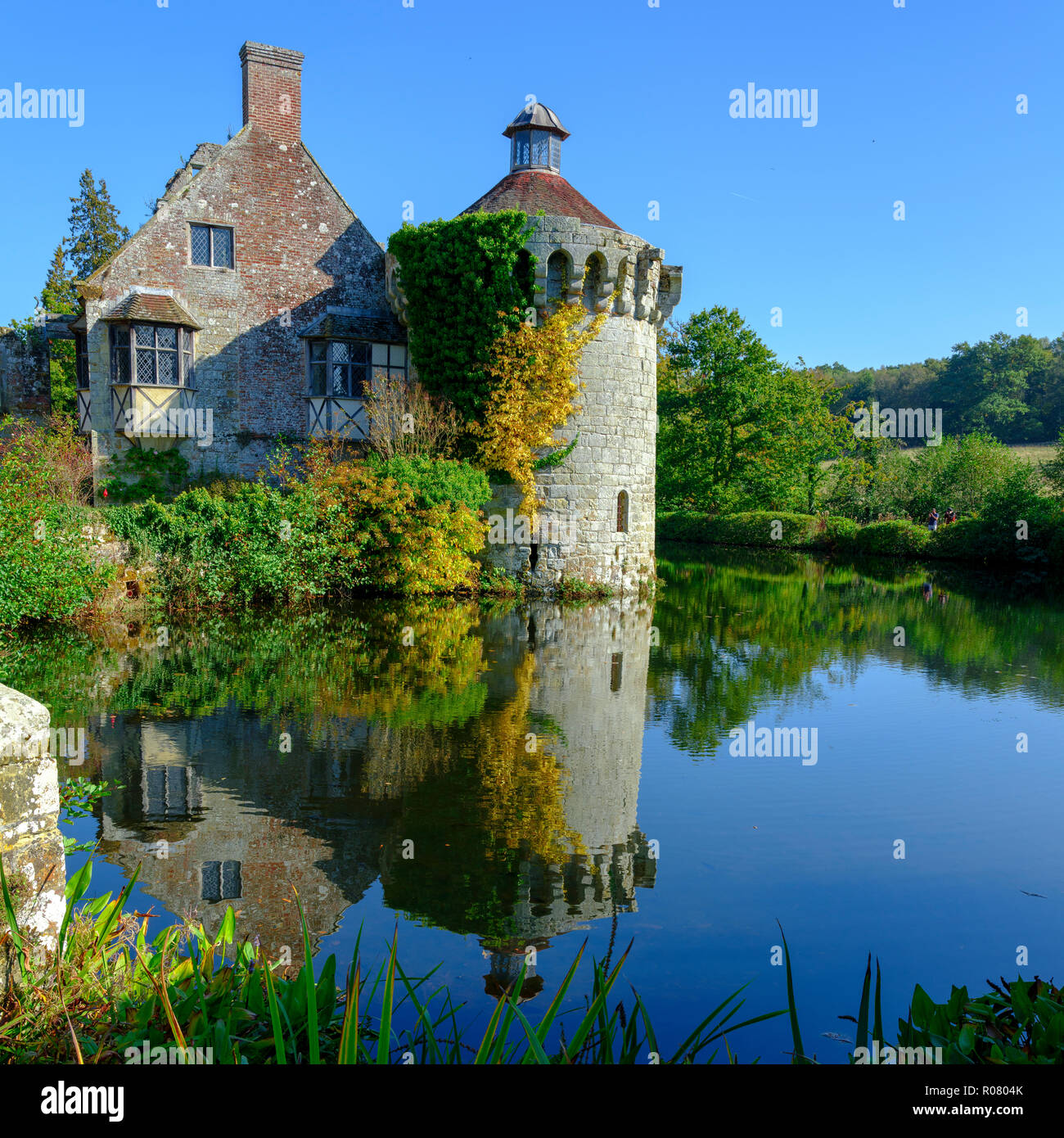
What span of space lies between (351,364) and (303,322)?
5.37 ft

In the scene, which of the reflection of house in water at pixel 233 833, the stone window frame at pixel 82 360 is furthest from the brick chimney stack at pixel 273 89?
the reflection of house in water at pixel 233 833

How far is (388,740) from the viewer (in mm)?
8133

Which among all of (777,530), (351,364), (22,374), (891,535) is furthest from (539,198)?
(891,535)

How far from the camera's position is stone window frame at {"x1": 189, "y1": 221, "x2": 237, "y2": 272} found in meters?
20.0

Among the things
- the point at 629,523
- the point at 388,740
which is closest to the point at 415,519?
the point at 629,523

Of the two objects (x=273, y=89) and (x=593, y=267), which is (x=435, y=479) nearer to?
(x=593, y=267)

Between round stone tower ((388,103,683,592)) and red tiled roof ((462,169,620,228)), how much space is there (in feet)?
0.13

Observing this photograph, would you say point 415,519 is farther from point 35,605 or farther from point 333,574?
point 35,605

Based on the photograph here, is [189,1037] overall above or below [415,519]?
below

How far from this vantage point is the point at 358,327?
20.9 meters

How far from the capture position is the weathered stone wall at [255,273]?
19734mm

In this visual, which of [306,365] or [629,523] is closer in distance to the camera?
[629,523]

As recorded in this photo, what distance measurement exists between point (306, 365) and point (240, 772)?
15.5 meters
